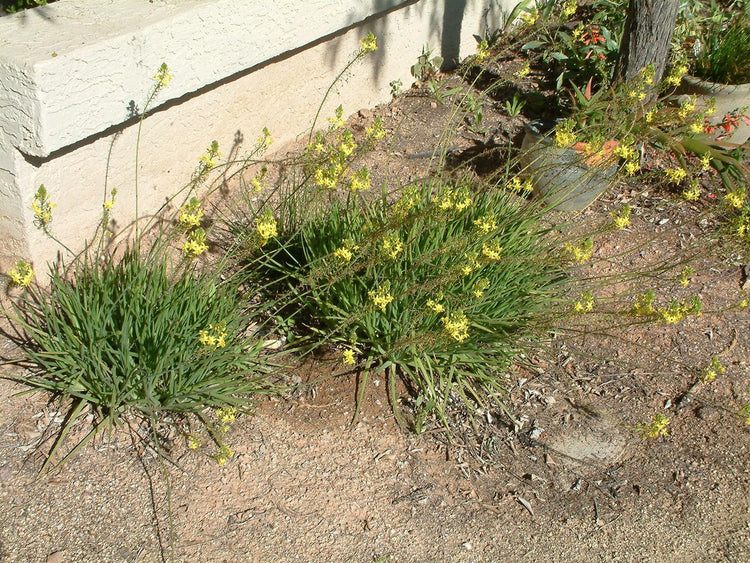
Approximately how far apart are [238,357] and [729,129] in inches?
144

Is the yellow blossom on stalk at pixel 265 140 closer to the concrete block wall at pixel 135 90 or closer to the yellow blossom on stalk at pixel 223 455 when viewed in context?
the concrete block wall at pixel 135 90

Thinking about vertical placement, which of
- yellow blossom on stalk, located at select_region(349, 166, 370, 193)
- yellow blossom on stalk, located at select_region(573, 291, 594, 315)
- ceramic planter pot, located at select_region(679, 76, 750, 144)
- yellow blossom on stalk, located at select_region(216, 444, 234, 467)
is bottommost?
yellow blossom on stalk, located at select_region(216, 444, 234, 467)

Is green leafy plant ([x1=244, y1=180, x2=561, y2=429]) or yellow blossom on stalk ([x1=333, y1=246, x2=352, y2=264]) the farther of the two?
green leafy plant ([x1=244, y1=180, x2=561, y2=429])

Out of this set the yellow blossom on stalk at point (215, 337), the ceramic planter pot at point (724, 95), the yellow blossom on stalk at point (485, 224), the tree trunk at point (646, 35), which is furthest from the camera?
the ceramic planter pot at point (724, 95)

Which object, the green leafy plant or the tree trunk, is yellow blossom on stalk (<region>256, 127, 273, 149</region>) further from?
the tree trunk

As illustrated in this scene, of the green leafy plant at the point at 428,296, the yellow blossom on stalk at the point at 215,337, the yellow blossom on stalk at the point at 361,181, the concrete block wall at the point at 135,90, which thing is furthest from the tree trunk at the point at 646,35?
the yellow blossom on stalk at the point at 215,337

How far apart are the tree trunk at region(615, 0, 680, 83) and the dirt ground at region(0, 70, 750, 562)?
189cm

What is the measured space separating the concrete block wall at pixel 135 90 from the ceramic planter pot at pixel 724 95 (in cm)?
220

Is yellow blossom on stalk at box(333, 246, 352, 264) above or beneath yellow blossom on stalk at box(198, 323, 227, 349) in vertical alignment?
above

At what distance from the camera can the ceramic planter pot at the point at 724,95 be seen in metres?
4.88

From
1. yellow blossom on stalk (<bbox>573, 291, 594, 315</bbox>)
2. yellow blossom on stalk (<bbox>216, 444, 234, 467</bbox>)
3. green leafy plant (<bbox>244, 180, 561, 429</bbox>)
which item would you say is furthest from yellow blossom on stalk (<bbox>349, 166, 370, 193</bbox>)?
yellow blossom on stalk (<bbox>216, 444, 234, 467</bbox>)

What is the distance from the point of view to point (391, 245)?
2.54 metres

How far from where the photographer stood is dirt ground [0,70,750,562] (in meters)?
2.46

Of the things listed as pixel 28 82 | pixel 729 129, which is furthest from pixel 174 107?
pixel 729 129
